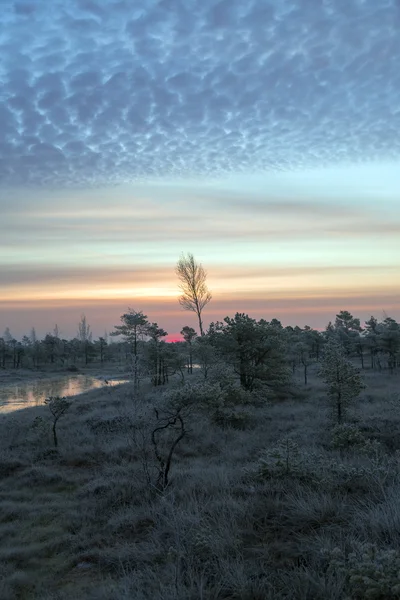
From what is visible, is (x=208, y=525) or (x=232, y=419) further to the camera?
(x=232, y=419)

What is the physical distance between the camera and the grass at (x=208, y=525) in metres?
4.36

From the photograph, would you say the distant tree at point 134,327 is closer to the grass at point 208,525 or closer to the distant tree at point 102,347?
the grass at point 208,525

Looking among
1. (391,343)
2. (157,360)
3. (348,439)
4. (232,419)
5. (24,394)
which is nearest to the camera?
(348,439)

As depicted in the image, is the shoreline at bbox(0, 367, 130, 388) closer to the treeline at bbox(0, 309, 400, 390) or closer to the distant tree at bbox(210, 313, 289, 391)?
the treeline at bbox(0, 309, 400, 390)

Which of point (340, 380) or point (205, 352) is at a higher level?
point (205, 352)

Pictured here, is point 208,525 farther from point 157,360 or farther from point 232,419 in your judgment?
point 157,360

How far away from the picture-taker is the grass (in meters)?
4.36

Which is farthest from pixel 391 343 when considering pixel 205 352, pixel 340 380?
pixel 340 380

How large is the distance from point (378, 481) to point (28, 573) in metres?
5.27

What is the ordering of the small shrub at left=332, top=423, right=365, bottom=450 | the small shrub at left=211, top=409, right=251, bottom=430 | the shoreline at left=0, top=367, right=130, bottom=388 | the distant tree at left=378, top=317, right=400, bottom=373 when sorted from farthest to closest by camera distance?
1. the shoreline at left=0, top=367, right=130, bottom=388
2. the distant tree at left=378, top=317, right=400, bottom=373
3. the small shrub at left=211, top=409, right=251, bottom=430
4. the small shrub at left=332, top=423, right=365, bottom=450

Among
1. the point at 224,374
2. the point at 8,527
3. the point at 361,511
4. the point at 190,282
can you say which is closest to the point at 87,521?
the point at 8,527

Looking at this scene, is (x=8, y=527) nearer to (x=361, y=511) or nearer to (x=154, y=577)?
(x=154, y=577)

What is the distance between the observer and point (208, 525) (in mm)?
5797

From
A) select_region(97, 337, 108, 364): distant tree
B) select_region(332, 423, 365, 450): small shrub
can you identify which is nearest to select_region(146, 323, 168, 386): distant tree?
select_region(332, 423, 365, 450): small shrub
